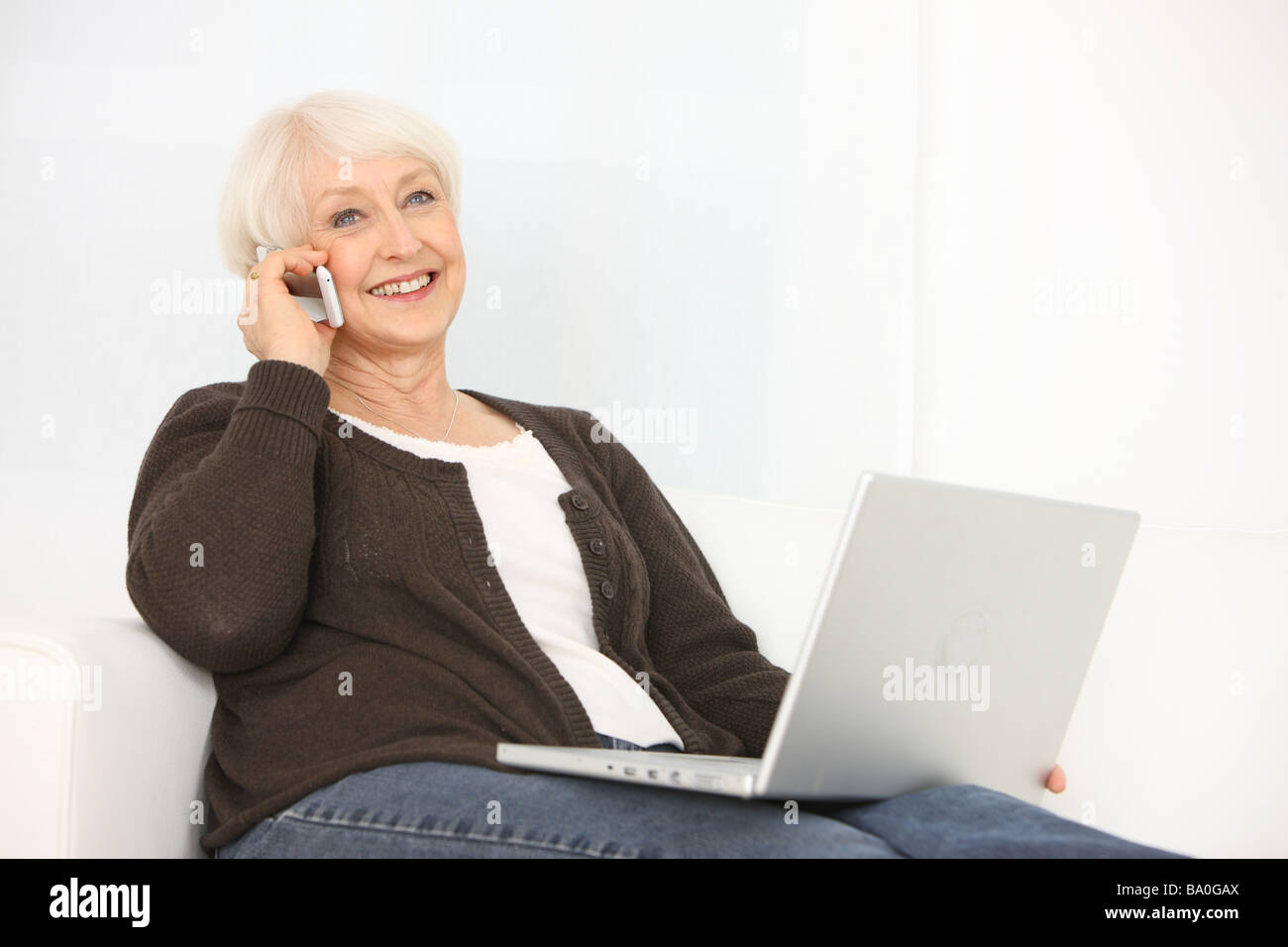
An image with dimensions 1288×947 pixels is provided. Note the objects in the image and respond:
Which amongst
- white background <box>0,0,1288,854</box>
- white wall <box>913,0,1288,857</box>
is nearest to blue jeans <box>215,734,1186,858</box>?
white background <box>0,0,1288,854</box>

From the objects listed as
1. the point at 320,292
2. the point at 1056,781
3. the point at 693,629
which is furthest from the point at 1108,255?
the point at 320,292

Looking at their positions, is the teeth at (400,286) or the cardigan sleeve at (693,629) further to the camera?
the teeth at (400,286)

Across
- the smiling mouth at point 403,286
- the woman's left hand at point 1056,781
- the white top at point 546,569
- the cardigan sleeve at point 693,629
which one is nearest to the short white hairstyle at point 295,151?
the smiling mouth at point 403,286

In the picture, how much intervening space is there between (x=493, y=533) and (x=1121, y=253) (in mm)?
1769

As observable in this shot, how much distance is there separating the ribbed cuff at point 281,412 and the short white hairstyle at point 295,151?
38 cm

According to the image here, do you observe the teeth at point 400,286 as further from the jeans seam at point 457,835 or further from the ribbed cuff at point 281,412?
the jeans seam at point 457,835

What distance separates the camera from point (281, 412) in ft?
4.73

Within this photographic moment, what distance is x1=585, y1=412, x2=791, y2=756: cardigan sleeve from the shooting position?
5.46 ft

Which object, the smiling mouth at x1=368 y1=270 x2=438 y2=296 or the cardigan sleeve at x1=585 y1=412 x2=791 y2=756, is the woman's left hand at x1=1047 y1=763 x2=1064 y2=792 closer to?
the cardigan sleeve at x1=585 y1=412 x2=791 y2=756

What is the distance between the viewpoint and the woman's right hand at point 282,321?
1576 millimetres

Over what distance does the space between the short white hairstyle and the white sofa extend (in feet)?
2.24

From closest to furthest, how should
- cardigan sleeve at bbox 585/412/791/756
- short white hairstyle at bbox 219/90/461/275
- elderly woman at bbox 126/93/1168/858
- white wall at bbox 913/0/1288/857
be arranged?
elderly woman at bbox 126/93/1168/858 < cardigan sleeve at bbox 585/412/791/756 < short white hairstyle at bbox 219/90/461/275 < white wall at bbox 913/0/1288/857
